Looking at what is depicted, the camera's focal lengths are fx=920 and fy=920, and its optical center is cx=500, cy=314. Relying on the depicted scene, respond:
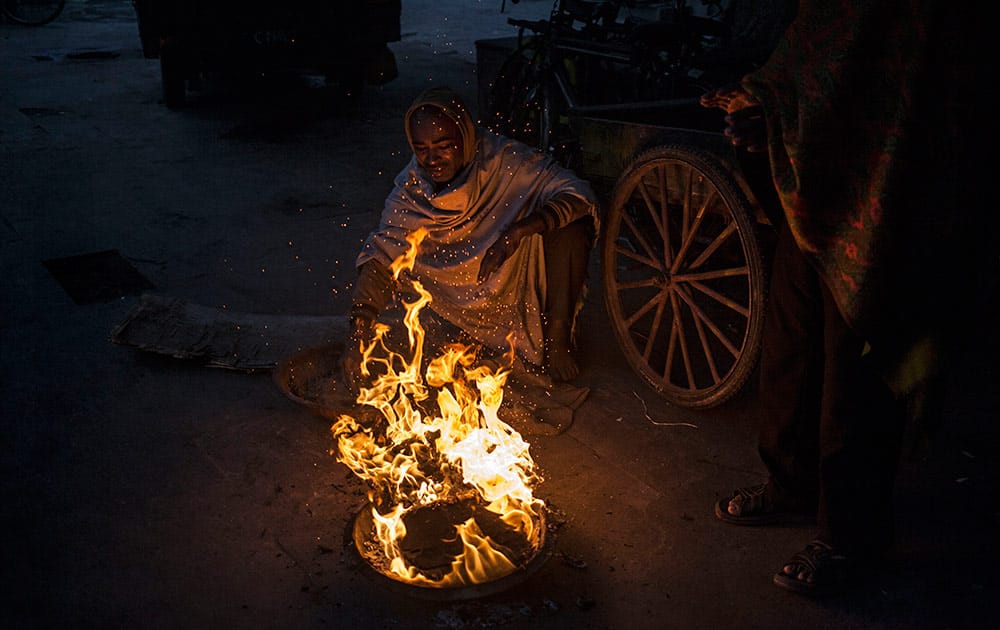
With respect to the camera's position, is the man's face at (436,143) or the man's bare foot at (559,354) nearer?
the man's face at (436,143)

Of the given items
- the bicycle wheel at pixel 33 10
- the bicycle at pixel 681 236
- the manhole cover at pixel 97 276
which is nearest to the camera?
the bicycle at pixel 681 236

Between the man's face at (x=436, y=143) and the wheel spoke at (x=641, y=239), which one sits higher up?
the man's face at (x=436, y=143)

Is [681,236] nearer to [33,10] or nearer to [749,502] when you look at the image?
[749,502]

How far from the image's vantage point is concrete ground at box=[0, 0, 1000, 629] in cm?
274

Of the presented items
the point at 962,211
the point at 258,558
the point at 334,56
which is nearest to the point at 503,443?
the point at 258,558

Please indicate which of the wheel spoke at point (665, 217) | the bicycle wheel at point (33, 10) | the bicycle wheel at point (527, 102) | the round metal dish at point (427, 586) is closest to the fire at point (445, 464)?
the round metal dish at point (427, 586)

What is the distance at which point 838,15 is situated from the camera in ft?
7.83

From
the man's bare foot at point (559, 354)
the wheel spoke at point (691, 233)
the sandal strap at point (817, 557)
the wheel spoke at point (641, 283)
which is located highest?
the wheel spoke at point (691, 233)

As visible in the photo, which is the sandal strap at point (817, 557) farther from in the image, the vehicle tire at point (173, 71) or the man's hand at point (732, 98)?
the vehicle tire at point (173, 71)

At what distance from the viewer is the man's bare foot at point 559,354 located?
13.2 feet

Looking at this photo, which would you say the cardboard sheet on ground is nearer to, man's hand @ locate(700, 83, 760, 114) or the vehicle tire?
man's hand @ locate(700, 83, 760, 114)

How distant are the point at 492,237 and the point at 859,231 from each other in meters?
1.84

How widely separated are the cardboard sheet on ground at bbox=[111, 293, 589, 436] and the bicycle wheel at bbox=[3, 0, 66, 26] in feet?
46.0

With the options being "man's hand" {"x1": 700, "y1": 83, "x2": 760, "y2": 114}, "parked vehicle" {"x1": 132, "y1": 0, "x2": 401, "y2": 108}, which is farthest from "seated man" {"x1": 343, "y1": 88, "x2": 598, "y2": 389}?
"parked vehicle" {"x1": 132, "y1": 0, "x2": 401, "y2": 108}
